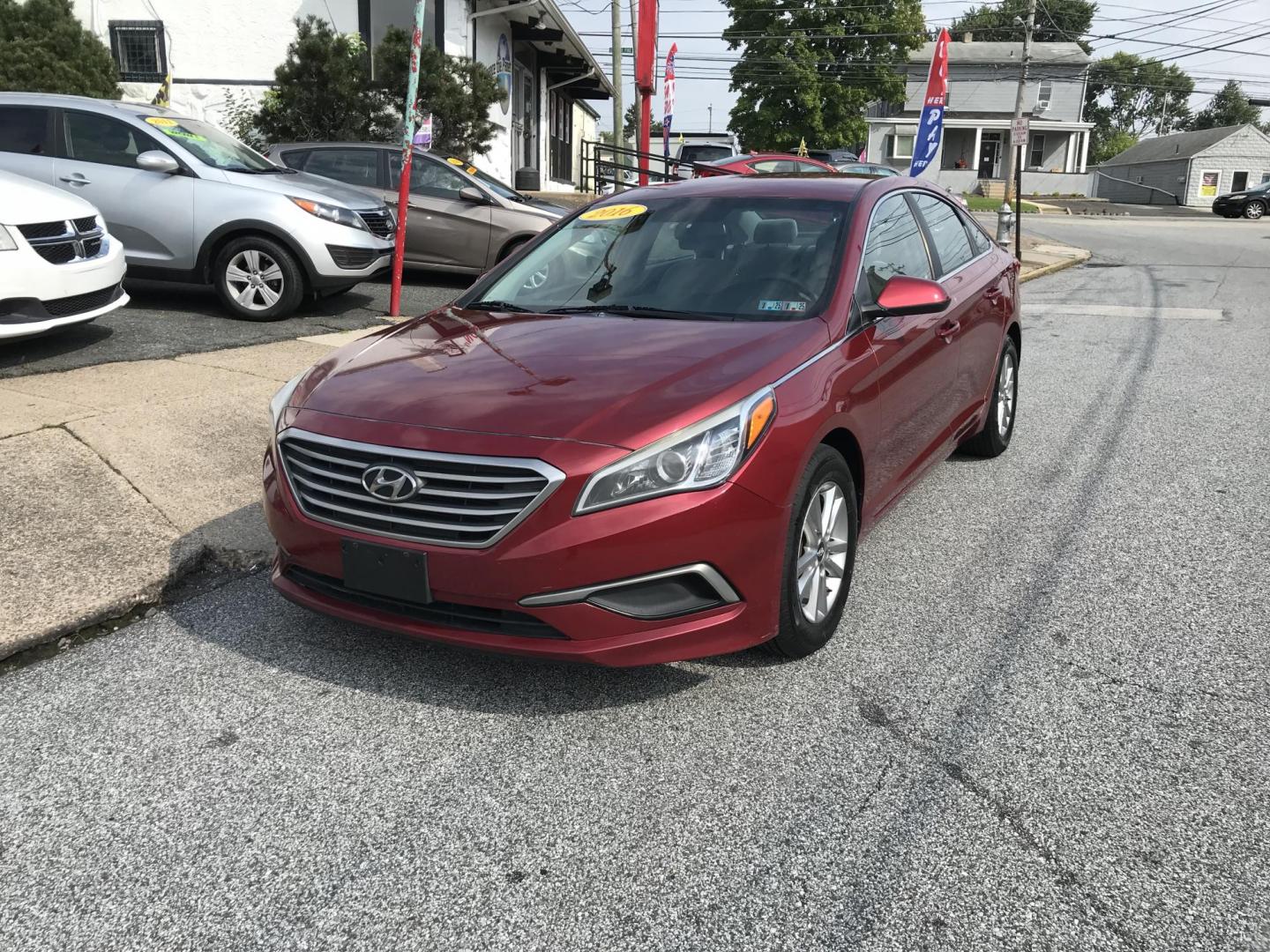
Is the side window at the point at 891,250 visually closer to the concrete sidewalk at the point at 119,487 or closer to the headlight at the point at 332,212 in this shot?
the concrete sidewalk at the point at 119,487

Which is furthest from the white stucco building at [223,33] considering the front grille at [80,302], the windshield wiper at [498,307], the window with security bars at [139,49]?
the windshield wiper at [498,307]

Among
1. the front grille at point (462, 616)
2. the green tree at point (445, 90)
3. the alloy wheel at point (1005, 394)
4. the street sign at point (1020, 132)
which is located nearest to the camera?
the front grille at point (462, 616)

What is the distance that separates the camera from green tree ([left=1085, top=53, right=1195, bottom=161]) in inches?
3871

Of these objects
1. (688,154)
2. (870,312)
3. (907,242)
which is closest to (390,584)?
(870,312)

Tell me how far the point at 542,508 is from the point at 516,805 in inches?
31.1

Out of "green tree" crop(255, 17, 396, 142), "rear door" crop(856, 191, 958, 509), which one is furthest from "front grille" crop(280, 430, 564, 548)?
"green tree" crop(255, 17, 396, 142)

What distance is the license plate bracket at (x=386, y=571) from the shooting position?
10.1 feet

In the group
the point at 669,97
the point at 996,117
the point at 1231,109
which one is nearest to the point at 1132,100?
the point at 1231,109

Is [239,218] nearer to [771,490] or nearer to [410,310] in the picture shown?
[410,310]

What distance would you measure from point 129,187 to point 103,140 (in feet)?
1.71

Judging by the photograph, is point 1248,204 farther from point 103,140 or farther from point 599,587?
point 599,587

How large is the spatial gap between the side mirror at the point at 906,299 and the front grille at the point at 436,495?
1.63 m

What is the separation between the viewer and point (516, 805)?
278 centimetres

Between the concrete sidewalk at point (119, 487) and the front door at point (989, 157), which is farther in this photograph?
the front door at point (989, 157)
